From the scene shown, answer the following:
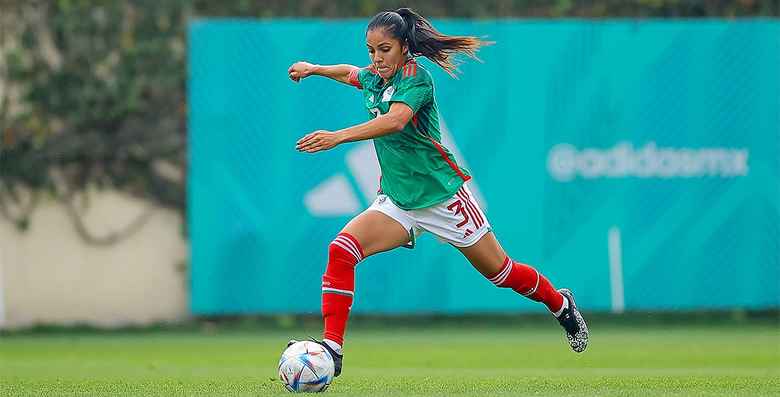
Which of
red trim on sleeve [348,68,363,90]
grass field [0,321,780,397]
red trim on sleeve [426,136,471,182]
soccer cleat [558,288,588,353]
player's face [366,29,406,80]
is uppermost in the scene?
player's face [366,29,406,80]

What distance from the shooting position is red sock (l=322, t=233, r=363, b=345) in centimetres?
648

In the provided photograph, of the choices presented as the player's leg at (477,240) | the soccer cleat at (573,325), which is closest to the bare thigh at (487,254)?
the player's leg at (477,240)

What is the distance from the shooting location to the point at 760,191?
12484 millimetres

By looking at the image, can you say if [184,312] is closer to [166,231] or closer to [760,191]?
[166,231]

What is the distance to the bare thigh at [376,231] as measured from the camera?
6.70 meters

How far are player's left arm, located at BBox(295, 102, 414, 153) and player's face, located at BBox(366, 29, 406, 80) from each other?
0.24 m

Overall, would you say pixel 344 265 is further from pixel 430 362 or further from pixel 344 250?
pixel 430 362

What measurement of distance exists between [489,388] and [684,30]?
6952 millimetres

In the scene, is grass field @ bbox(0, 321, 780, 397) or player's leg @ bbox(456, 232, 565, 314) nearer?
grass field @ bbox(0, 321, 780, 397)

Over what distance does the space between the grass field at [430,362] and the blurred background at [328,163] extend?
450mm

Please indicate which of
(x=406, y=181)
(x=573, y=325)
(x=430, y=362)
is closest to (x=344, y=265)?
(x=406, y=181)

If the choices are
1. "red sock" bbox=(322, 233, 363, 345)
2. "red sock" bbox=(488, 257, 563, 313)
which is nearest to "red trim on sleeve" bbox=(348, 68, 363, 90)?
"red sock" bbox=(322, 233, 363, 345)

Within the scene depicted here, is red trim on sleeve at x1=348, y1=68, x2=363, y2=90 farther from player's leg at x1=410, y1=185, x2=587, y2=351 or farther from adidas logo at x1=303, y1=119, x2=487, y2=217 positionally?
adidas logo at x1=303, y1=119, x2=487, y2=217

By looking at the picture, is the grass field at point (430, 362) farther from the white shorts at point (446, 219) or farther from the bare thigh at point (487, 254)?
the white shorts at point (446, 219)
